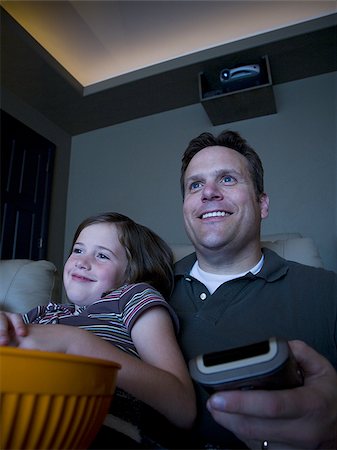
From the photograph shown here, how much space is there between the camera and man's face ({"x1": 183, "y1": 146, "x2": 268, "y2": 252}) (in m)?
1.16

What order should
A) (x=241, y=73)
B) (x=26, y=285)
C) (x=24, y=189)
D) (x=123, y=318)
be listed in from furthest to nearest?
(x=24, y=189) → (x=241, y=73) → (x=26, y=285) → (x=123, y=318)

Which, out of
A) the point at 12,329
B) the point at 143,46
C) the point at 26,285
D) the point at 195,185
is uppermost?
the point at 143,46

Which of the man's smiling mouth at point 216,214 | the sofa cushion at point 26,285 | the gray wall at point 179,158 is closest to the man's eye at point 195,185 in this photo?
the man's smiling mouth at point 216,214

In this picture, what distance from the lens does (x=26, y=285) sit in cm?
155

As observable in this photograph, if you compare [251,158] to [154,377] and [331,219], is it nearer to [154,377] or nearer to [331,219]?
[154,377]

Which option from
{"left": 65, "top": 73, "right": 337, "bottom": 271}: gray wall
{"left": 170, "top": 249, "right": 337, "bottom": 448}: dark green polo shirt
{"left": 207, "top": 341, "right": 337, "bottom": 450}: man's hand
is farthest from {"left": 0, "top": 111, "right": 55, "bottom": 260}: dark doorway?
{"left": 207, "top": 341, "right": 337, "bottom": 450}: man's hand

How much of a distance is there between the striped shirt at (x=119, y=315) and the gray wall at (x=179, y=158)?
6.39 feet

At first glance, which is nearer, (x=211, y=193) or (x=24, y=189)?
(x=211, y=193)

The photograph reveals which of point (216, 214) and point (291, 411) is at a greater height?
point (216, 214)

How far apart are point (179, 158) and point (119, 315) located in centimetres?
235

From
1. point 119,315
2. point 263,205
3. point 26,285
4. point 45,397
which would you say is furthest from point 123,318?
point 26,285

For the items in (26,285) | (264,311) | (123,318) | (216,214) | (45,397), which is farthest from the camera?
(26,285)

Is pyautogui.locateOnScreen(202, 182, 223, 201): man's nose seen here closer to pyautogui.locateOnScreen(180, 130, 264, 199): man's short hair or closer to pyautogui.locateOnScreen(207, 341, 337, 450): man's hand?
pyautogui.locateOnScreen(180, 130, 264, 199): man's short hair

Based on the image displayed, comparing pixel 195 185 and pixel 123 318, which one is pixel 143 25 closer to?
pixel 195 185
